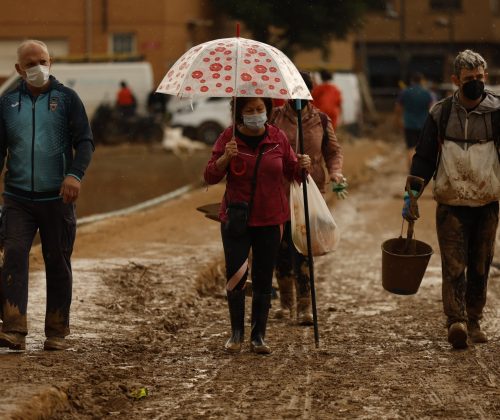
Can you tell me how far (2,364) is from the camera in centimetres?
748

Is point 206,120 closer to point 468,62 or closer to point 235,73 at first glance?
point 468,62

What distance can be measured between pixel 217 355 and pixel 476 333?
176cm

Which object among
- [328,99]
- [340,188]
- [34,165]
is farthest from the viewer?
[328,99]

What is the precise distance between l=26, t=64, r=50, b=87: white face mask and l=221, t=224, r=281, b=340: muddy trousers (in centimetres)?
144

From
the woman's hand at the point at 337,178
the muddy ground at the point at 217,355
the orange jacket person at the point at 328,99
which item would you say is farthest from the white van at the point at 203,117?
the woman's hand at the point at 337,178

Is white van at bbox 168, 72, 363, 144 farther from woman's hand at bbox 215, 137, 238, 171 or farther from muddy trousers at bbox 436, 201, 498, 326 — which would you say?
woman's hand at bbox 215, 137, 238, 171

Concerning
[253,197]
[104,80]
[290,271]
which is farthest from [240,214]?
[104,80]

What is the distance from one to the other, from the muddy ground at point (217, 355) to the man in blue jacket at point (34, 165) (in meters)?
0.39

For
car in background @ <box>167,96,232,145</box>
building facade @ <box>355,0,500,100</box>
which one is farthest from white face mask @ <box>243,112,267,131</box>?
building facade @ <box>355,0,500,100</box>

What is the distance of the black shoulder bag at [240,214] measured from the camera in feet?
27.0

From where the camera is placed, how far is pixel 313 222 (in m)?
8.97

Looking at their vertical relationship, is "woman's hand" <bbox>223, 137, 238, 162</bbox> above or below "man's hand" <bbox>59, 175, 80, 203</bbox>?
above

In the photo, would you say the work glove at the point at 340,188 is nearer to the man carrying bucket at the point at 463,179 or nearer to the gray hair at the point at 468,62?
the man carrying bucket at the point at 463,179

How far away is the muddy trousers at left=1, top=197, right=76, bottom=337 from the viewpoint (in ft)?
26.2
